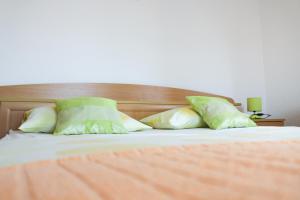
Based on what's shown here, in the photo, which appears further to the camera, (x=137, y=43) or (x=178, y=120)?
(x=137, y=43)

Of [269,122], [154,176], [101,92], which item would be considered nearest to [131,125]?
[101,92]

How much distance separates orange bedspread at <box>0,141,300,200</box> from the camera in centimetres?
37

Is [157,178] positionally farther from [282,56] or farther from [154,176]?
[282,56]

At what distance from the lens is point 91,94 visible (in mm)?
2152

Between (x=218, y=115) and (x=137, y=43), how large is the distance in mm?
1095

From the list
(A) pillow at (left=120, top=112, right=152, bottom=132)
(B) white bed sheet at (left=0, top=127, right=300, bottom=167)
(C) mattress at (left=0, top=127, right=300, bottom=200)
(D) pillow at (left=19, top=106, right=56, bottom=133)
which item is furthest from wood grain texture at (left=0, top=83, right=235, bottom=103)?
(C) mattress at (left=0, top=127, right=300, bottom=200)

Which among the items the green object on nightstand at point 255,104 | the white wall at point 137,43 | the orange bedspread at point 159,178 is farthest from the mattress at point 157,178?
the green object on nightstand at point 255,104

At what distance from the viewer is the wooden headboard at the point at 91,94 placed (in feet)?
6.16

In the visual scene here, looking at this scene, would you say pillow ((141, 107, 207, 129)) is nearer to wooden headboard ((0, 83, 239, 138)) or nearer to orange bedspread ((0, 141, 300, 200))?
wooden headboard ((0, 83, 239, 138))

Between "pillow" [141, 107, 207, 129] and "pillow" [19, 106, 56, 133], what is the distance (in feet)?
2.45

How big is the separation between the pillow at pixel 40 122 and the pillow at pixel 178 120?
0.75 m

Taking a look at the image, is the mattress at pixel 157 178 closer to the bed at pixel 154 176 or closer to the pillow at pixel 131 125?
the bed at pixel 154 176

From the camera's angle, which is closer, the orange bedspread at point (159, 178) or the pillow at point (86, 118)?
the orange bedspread at point (159, 178)

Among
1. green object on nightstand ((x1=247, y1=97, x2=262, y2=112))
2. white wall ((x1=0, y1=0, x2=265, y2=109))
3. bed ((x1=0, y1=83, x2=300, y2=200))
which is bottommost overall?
bed ((x1=0, y1=83, x2=300, y2=200))
